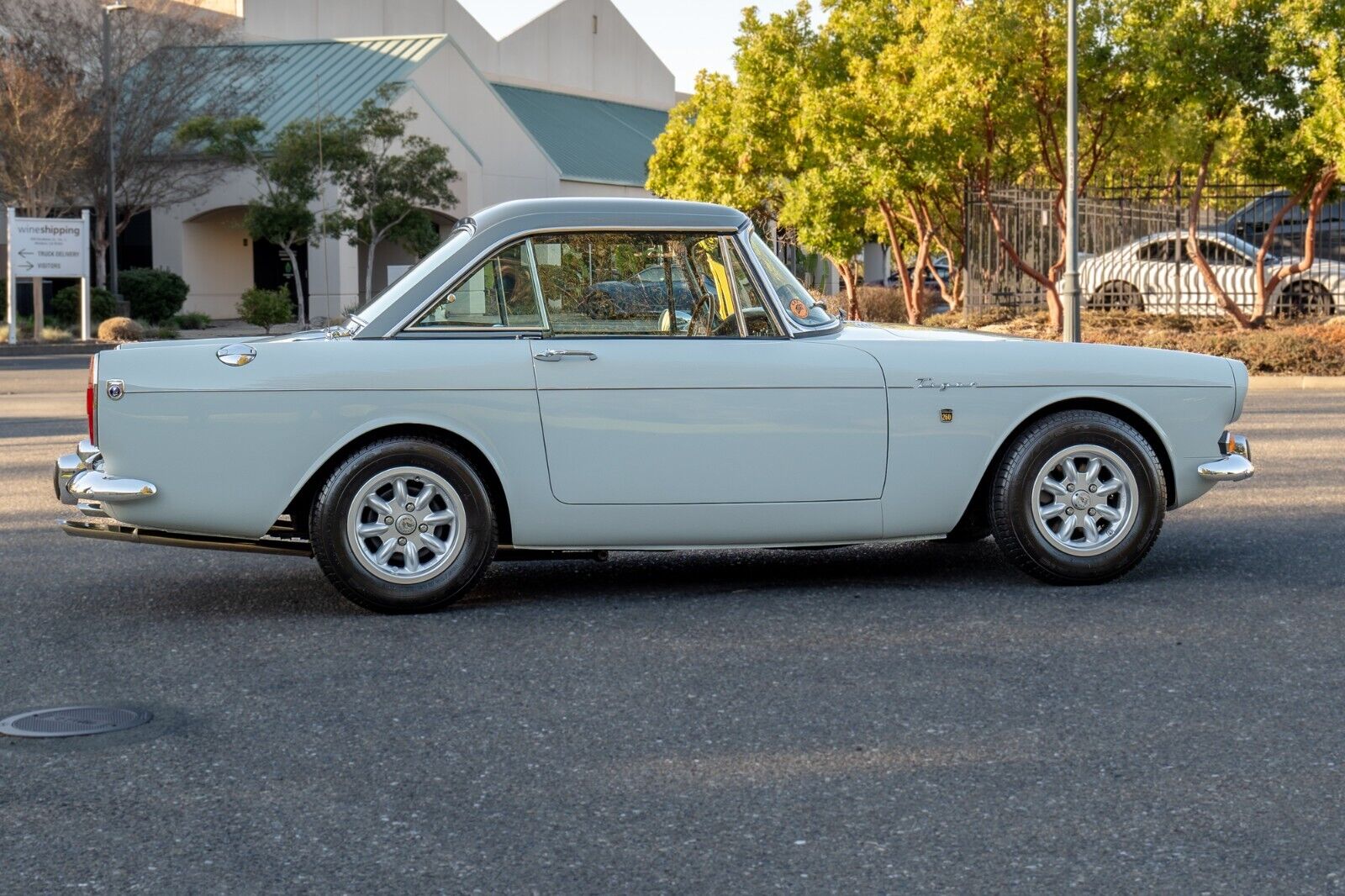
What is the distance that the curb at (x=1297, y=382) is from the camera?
793 inches

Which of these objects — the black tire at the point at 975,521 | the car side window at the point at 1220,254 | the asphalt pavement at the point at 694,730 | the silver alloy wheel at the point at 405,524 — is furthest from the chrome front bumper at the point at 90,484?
the car side window at the point at 1220,254

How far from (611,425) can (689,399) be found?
12.8 inches

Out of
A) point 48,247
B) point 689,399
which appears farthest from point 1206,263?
point 48,247

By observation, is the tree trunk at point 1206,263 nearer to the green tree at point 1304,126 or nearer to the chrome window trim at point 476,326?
the green tree at point 1304,126

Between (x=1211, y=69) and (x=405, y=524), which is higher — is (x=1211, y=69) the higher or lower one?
the higher one

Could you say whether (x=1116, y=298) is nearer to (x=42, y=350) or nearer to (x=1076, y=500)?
(x=42, y=350)

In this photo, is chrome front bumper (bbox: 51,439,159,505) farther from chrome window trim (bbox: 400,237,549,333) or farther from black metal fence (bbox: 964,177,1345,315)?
black metal fence (bbox: 964,177,1345,315)

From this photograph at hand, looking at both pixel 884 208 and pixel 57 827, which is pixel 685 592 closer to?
pixel 57 827

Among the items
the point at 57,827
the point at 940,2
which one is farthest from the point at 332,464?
→ the point at 940,2

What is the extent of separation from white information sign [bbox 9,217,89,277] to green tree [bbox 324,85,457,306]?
401 inches

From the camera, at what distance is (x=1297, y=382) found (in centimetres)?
2059

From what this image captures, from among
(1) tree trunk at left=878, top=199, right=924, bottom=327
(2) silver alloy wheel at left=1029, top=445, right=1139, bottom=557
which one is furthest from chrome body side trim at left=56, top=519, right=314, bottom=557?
(1) tree trunk at left=878, top=199, right=924, bottom=327

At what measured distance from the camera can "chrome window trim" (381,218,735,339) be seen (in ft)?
22.4

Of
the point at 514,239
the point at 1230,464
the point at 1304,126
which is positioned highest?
the point at 1304,126
